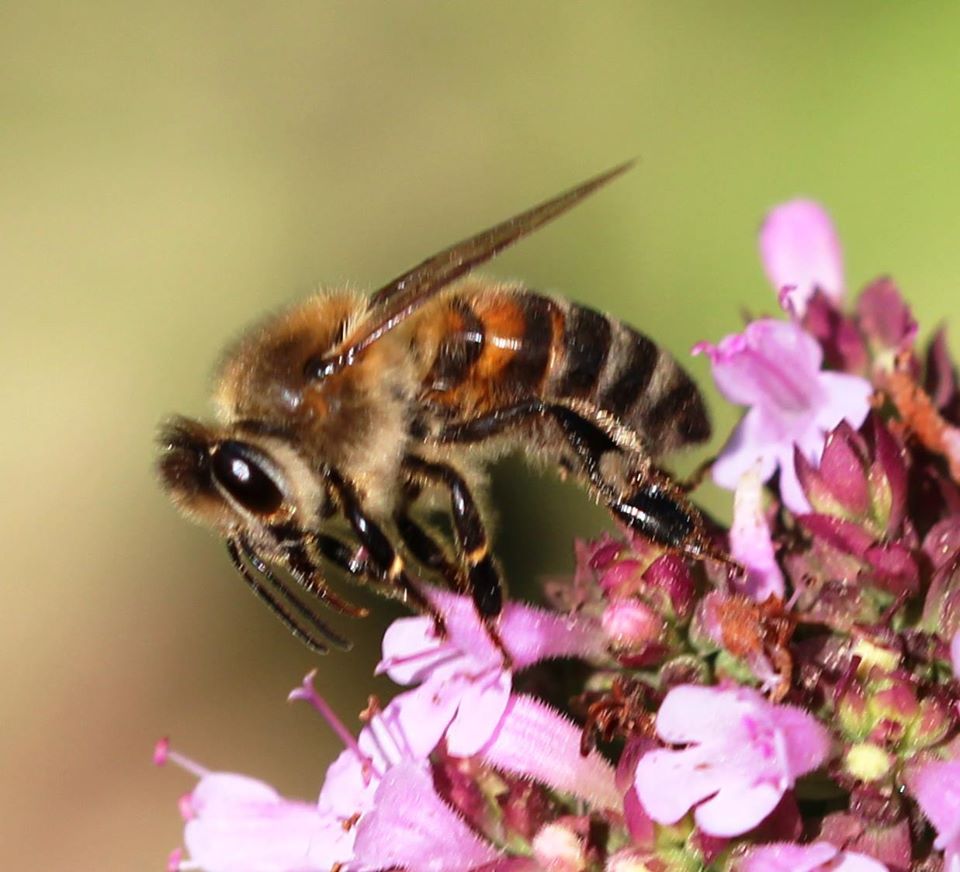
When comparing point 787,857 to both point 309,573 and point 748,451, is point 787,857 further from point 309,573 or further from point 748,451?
point 309,573

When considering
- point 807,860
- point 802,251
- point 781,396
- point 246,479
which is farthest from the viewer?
point 802,251

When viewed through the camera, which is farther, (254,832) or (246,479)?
(254,832)

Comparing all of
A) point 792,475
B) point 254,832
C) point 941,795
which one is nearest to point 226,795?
point 254,832

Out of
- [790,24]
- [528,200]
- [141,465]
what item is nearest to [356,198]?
[528,200]

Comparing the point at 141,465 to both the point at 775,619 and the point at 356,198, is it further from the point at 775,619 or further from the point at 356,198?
the point at 775,619

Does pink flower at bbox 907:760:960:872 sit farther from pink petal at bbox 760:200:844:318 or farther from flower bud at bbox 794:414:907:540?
pink petal at bbox 760:200:844:318

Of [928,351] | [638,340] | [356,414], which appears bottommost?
[928,351]

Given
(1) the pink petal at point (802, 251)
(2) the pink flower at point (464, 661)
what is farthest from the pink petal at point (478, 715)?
(1) the pink petal at point (802, 251)


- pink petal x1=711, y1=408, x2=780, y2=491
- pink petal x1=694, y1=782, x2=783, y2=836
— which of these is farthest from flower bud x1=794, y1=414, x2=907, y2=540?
pink petal x1=694, y1=782, x2=783, y2=836
